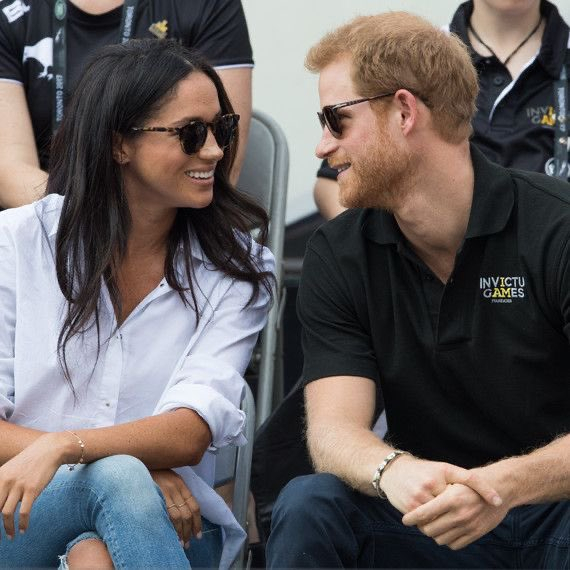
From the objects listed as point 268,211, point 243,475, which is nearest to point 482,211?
point 243,475

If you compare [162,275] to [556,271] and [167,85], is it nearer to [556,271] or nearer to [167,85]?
[167,85]

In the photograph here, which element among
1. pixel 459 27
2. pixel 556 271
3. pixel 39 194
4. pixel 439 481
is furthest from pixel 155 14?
pixel 439 481

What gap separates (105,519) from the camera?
9.28ft

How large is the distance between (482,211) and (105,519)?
1152mm

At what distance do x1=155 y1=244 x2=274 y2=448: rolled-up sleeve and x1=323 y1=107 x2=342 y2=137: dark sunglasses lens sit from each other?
1.48 ft

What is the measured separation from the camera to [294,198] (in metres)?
5.11

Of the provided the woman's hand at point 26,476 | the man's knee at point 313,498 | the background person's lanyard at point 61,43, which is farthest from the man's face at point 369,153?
the background person's lanyard at point 61,43

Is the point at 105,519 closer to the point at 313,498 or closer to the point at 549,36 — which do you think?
the point at 313,498

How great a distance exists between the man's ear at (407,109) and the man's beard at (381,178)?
5cm

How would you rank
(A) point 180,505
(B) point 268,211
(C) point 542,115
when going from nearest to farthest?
(A) point 180,505, (B) point 268,211, (C) point 542,115

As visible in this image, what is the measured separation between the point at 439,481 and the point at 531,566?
17.0 inches

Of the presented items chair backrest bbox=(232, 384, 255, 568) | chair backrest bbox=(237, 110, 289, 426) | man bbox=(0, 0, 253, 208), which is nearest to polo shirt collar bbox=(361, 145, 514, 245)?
chair backrest bbox=(232, 384, 255, 568)

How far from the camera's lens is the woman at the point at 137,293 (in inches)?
120

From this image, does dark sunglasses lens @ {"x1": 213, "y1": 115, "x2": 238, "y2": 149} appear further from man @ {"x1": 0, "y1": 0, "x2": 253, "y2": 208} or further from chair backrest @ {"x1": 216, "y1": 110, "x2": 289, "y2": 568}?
man @ {"x1": 0, "y1": 0, "x2": 253, "y2": 208}
